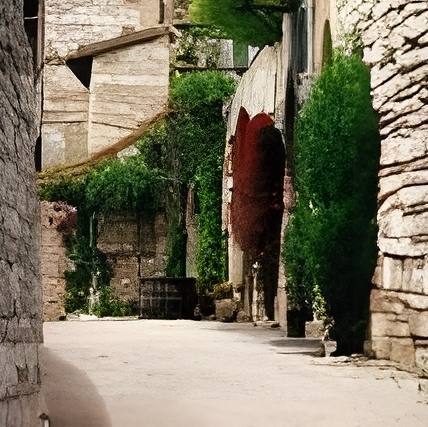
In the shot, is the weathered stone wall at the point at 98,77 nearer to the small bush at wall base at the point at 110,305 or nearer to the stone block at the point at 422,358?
the small bush at wall base at the point at 110,305

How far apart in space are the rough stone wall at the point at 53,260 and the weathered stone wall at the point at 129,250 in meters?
1.94

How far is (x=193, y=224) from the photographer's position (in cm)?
1500

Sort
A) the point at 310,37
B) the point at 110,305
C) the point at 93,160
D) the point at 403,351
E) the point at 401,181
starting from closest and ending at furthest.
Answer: the point at 403,351, the point at 401,181, the point at 310,37, the point at 110,305, the point at 93,160

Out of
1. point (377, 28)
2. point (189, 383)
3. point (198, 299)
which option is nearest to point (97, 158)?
point (198, 299)

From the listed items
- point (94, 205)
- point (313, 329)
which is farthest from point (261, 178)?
point (313, 329)

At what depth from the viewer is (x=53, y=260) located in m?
12.4

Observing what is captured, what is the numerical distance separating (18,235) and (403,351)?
12.2 ft

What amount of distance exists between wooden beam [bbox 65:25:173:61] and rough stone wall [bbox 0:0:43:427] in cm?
1441

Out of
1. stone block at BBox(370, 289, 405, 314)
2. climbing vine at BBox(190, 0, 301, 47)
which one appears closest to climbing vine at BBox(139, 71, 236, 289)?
climbing vine at BBox(190, 0, 301, 47)

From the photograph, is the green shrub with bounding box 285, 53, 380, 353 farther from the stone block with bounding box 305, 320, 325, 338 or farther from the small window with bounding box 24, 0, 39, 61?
the small window with bounding box 24, 0, 39, 61

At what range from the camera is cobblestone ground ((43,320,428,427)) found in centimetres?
398

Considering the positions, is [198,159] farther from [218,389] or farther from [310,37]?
[218,389]

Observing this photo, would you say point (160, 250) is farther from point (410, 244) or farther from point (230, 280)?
point (410, 244)

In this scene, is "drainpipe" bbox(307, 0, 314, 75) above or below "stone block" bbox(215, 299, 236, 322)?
above
